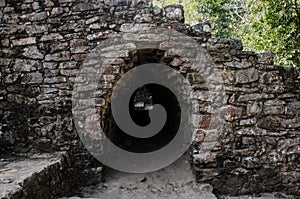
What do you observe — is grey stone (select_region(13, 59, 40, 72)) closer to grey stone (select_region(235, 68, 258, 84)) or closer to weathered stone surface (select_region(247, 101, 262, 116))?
grey stone (select_region(235, 68, 258, 84))

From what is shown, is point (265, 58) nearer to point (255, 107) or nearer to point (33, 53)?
point (255, 107)

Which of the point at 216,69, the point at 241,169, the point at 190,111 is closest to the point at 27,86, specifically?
the point at 190,111

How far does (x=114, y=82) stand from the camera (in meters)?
3.46

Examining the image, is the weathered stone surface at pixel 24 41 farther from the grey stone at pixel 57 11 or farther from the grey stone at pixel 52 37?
the grey stone at pixel 57 11

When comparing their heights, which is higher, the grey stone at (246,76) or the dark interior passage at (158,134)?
the grey stone at (246,76)

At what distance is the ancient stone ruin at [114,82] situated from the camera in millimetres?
3293

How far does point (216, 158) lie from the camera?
3.34 metres

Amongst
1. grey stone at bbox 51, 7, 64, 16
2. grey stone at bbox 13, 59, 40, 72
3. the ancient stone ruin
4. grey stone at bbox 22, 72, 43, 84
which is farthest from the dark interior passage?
grey stone at bbox 51, 7, 64, 16

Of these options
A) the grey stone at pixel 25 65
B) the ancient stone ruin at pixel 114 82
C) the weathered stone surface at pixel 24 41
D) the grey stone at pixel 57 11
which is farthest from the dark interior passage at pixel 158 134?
the grey stone at pixel 57 11

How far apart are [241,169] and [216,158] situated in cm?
31

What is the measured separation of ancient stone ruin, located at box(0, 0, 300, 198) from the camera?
3.29m

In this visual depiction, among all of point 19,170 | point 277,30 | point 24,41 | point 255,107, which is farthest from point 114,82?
point 277,30

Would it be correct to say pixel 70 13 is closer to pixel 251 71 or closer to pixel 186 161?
pixel 251 71

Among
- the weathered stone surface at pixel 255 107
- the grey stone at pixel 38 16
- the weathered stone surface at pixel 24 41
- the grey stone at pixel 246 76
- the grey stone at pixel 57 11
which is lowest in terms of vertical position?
the weathered stone surface at pixel 255 107
